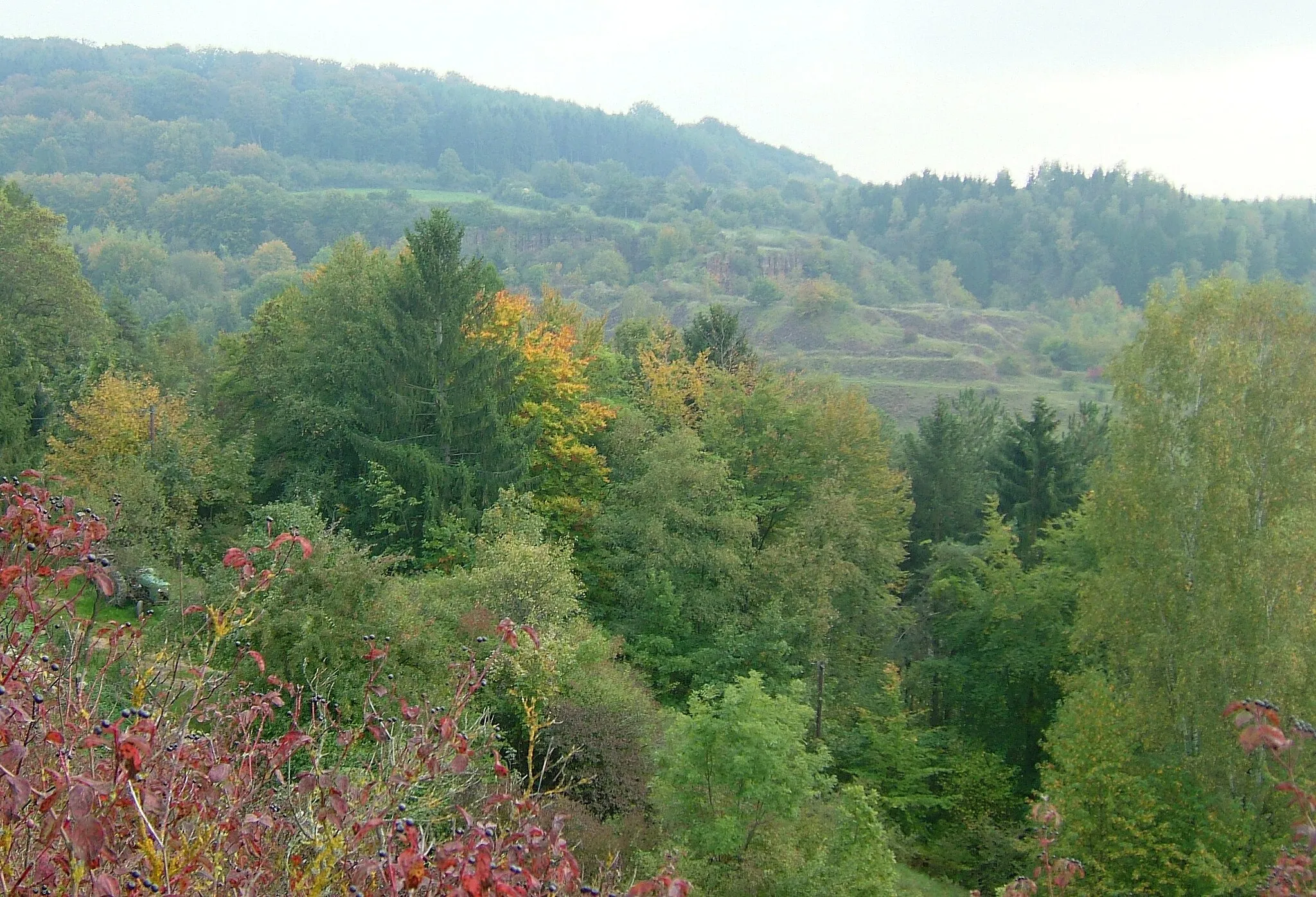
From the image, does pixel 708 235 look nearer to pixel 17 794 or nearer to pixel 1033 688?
pixel 1033 688

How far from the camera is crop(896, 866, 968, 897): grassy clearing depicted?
1630cm

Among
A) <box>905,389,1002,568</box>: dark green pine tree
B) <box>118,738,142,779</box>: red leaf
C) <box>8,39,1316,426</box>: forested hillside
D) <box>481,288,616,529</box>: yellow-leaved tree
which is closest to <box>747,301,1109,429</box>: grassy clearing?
<box>8,39,1316,426</box>: forested hillside

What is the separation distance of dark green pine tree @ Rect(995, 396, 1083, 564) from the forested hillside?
31.1 metres

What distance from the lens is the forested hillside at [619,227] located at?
82.7 metres

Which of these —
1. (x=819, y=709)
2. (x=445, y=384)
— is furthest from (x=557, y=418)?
(x=819, y=709)

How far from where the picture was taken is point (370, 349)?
2305 centimetres

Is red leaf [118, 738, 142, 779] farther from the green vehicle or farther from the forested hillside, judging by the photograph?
the forested hillside

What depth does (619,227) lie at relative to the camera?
124 metres

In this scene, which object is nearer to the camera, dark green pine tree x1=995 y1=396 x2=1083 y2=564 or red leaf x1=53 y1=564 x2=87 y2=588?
red leaf x1=53 y1=564 x2=87 y2=588

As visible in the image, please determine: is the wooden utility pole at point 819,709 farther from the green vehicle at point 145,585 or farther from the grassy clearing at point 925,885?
the green vehicle at point 145,585

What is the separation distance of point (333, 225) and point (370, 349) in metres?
96.9

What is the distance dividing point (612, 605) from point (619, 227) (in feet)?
350

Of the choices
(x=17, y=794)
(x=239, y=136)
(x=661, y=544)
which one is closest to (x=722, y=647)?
(x=661, y=544)

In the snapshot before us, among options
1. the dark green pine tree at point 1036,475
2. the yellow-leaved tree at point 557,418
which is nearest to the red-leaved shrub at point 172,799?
the yellow-leaved tree at point 557,418
